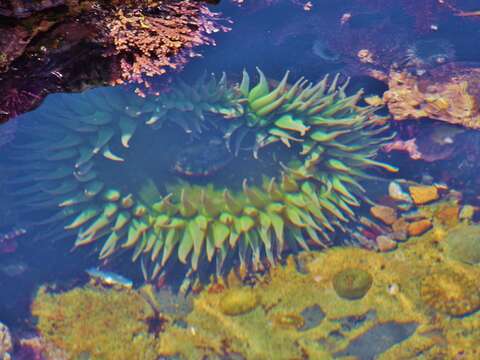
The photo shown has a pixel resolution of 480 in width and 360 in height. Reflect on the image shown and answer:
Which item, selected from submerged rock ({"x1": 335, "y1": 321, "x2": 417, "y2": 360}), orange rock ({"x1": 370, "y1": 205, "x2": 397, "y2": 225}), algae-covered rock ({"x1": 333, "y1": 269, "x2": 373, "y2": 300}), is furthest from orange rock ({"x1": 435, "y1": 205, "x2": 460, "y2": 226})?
submerged rock ({"x1": 335, "y1": 321, "x2": 417, "y2": 360})

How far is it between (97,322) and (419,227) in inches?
109

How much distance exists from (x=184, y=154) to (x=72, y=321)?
5.46 ft

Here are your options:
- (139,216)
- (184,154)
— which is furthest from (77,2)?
(139,216)

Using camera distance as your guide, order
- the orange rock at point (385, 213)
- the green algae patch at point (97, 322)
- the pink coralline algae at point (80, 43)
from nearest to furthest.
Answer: the pink coralline algae at point (80, 43), the green algae patch at point (97, 322), the orange rock at point (385, 213)

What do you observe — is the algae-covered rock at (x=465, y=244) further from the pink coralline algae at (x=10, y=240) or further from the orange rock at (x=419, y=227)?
the pink coralline algae at (x=10, y=240)

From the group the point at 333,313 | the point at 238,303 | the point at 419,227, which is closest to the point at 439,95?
the point at 419,227

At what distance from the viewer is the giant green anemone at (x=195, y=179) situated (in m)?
3.47

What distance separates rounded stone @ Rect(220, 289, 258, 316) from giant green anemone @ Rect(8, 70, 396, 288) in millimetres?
262

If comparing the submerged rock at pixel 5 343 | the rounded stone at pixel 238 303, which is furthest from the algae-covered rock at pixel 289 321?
the submerged rock at pixel 5 343

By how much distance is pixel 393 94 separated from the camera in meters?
3.86

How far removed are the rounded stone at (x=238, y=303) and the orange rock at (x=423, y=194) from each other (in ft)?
5.28

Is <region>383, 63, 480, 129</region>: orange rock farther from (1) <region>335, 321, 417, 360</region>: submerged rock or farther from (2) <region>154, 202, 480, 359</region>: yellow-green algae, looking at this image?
(1) <region>335, 321, 417, 360</region>: submerged rock

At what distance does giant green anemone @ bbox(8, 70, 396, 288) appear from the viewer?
347cm

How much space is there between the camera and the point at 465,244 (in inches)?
143
